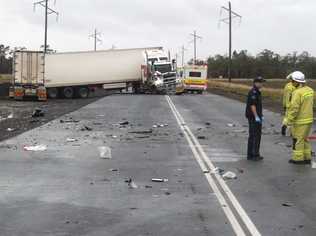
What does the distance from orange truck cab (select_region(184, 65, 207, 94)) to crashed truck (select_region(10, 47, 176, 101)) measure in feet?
16.4

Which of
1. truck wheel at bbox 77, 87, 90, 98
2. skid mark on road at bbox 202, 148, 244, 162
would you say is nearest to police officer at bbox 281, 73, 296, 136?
skid mark on road at bbox 202, 148, 244, 162

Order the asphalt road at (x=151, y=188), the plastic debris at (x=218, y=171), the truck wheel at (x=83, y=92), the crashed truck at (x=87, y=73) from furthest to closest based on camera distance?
1. the truck wheel at (x=83, y=92)
2. the crashed truck at (x=87, y=73)
3. the plastic debris at (x=218, y=171)
4. the asphalt road at (x=151, y=188)

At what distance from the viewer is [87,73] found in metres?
53.4

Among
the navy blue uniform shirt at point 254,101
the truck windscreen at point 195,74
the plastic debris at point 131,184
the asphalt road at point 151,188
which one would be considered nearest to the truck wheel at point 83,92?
the truck windscreen at point 195,74

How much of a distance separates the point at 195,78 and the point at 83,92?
13797mm

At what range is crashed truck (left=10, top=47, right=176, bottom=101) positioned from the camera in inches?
1868

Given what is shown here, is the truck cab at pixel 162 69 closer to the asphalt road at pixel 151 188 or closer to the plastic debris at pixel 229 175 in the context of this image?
the asphalt road at pixel 151 188

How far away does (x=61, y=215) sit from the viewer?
7.94 m

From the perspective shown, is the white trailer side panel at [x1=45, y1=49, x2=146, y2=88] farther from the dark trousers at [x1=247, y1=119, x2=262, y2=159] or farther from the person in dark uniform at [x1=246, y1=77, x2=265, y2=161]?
the dark trousers at [x1=247, y1=119, x2=262, y2=159]

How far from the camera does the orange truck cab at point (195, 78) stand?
2479 inches

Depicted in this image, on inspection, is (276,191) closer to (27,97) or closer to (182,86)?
(27,97)

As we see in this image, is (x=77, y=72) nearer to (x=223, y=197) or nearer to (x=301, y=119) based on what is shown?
(x=301, y=119)

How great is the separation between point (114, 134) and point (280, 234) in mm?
12724

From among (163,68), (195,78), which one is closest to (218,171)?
(163,68)
